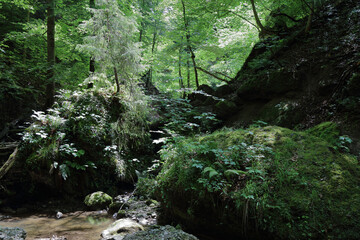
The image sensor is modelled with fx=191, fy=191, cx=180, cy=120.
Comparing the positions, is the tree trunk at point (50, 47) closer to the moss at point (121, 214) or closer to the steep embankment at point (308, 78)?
the moss at point (121, 214)

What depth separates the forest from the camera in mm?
3151

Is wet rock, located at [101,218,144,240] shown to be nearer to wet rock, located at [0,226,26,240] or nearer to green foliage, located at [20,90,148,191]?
wet rock, located at [0,226,26,240]

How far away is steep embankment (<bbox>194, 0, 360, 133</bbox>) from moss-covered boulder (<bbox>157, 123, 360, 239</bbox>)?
3.26ft

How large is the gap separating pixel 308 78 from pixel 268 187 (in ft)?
15.3

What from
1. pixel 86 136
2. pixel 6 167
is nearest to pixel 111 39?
pixel 86 136

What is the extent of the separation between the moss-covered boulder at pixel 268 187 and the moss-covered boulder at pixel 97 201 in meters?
2.12

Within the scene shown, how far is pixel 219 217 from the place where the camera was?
336cm

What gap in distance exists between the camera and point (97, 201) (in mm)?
5516

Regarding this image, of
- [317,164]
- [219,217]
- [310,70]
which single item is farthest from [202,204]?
[310,70]

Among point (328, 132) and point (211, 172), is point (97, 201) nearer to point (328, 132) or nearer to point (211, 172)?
point (211, 172)

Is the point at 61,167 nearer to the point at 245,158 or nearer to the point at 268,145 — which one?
the point at 245,158

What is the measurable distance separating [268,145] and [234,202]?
1.54m

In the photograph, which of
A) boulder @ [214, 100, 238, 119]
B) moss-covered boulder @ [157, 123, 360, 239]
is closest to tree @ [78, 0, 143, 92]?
boulder @ [214, 100, 238, 119]

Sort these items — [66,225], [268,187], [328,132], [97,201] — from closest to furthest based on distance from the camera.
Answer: [268,187]
[328,132]
[66,225]
[97,201]
